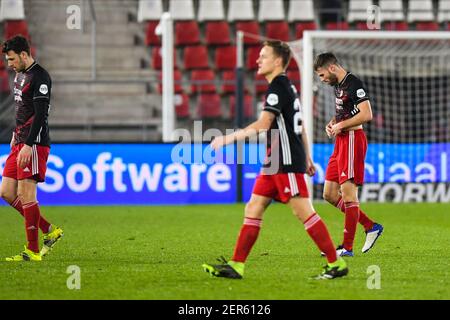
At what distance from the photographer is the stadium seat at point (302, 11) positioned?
21781 millimetres

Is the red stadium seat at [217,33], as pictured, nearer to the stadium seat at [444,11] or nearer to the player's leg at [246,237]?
the stadium seat at [444,11]

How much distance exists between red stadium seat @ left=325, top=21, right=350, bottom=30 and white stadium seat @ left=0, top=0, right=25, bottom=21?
263 inches

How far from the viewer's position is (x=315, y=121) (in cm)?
1853

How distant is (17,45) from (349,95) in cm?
297

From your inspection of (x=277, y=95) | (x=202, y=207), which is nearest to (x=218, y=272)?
(x=277, y=95)

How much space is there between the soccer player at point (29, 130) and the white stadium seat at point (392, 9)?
45.7 ft

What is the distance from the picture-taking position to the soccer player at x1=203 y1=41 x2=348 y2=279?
691 centimetres

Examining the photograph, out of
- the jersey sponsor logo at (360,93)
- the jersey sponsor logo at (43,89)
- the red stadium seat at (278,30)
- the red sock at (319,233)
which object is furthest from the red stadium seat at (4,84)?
the red sock at (319,233)

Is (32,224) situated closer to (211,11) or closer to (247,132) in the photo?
(247,132)

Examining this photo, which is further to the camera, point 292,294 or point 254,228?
point 254,228

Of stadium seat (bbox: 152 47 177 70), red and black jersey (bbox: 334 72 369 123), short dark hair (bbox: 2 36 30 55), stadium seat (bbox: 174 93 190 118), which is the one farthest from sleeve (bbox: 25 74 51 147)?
stadium seat (bbox: 152 47 177 70)

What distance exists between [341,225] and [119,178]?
17.9ft

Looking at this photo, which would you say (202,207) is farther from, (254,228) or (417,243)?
(254,228)
